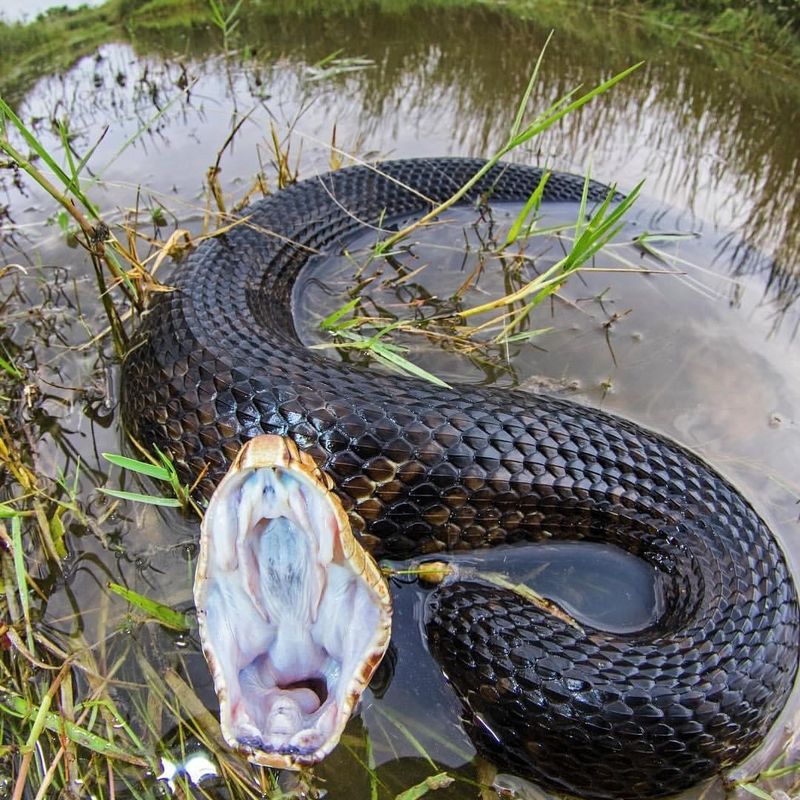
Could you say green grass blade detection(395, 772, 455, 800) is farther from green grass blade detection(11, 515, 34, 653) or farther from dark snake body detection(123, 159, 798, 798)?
green grass blade detection(11, 515, 34, 653)

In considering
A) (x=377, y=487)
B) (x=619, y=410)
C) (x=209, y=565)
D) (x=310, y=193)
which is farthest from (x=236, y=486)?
(x=310, y=193)

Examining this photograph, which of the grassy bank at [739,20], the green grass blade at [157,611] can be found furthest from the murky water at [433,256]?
the grassy bank at [739,20]

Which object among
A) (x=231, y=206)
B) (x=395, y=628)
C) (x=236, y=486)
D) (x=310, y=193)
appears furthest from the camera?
(x=231, y=206)

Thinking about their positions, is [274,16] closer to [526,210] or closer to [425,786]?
[526,210]

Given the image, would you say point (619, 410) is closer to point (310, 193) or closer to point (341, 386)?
point (341, 386)

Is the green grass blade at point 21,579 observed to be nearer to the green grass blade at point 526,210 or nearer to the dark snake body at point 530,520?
the dark snake body at point 530,520

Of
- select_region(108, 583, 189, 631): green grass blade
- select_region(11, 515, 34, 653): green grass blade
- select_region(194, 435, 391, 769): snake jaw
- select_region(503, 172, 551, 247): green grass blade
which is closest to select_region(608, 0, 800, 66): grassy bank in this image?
select_region(503, 172, 551, 247): green grass blade

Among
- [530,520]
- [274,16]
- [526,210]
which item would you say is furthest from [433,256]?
[274,16]
